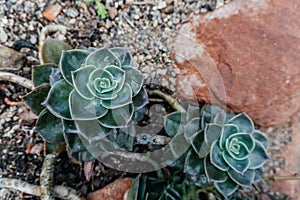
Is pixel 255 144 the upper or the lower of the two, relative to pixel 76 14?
lower

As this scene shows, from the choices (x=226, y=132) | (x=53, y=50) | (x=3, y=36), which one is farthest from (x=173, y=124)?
(x=3, y=36)

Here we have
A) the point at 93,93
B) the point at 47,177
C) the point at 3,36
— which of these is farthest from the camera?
the point at 3,36

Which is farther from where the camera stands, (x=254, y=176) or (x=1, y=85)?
(x=1, y=85)

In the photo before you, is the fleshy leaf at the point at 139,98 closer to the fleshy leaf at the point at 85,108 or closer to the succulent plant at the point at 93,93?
the succulent plant at the point at 93,93

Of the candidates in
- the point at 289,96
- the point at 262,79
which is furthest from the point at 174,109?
the point at 289,96

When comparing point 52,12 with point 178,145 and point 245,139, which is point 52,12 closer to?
point 178,145

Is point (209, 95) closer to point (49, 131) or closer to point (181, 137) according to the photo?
point (181, 137)
